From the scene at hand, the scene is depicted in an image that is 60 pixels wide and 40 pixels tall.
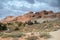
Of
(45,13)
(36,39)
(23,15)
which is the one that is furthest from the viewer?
(23,15)

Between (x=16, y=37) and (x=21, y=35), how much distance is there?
0.57 m

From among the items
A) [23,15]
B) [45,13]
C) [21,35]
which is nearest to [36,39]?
[21,35]

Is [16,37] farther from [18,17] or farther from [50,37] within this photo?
[18,17]

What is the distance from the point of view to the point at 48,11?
252ft

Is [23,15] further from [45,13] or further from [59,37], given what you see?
[59,37]

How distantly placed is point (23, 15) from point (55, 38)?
211 ft

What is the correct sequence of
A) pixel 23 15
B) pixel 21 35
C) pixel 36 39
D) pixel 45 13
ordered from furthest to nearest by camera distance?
pixel 23 15, pixel 45 13, pixel 21 35, pixel 36 39

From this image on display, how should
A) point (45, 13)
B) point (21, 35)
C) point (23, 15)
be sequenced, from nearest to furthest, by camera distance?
point (21, 35)
point (45, 13)
point (23, 15)

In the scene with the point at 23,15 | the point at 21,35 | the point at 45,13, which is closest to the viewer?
the point at 21,35

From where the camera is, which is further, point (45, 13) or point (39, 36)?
point (45, 13)

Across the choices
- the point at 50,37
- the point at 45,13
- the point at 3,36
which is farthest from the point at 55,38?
the point at 45,13

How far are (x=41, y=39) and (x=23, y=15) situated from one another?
213ft

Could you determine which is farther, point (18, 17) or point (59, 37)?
point (18, 17)

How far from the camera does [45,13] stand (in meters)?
75.4
